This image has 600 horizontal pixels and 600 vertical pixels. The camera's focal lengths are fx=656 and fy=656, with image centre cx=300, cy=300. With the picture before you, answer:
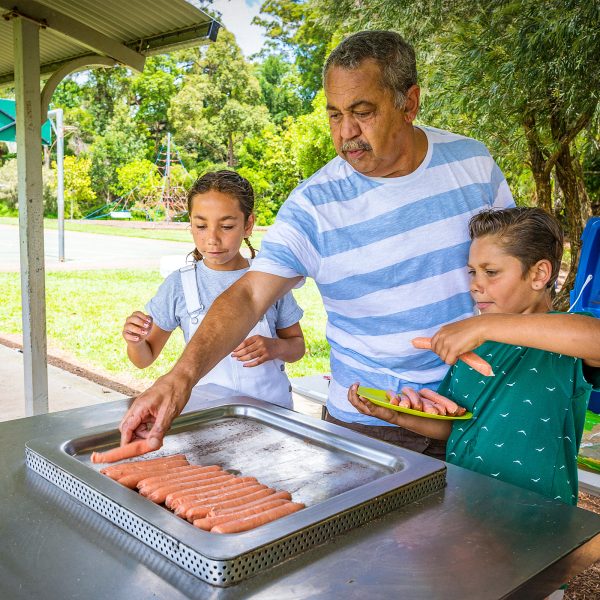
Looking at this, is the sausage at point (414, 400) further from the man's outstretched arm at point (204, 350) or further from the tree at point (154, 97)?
the tree at point (154, 97)

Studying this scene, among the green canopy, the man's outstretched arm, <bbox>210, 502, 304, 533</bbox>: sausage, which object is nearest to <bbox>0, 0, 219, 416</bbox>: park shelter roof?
the man's outstretched arm

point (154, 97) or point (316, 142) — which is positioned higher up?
point (154, 97)

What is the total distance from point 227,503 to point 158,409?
339mm

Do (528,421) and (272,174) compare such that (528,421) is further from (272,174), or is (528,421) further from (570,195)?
(272,174)

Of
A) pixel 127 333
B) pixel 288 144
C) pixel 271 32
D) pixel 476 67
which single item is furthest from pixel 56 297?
pixel 271 32

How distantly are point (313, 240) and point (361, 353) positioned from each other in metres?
0.37

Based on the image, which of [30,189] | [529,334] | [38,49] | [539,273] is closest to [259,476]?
[529,334]

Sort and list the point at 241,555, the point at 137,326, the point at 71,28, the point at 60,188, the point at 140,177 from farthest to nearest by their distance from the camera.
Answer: the point at 140,177 < the point at 60,188 < the point at 71,28 < the point at 137,326 < the point at 241,555

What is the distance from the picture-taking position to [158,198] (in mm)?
27062

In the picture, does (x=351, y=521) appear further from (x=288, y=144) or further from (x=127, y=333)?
(x=288, y=144)

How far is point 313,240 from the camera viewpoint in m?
1.98

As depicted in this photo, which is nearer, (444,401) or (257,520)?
(257,520)

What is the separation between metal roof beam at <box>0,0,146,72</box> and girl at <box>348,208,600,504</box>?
8.16 feet

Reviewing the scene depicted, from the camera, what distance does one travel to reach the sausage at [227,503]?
1.26 metres
